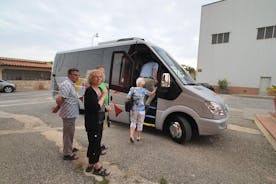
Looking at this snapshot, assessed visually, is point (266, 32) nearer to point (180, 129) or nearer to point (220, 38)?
point (220, 38)

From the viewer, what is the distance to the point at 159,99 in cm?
402

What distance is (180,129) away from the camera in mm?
3719

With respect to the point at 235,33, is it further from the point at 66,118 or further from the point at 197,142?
the point at 66,118

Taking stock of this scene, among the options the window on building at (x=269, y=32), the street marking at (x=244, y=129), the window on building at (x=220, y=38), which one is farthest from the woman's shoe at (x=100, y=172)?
the window on building at (x=269, y=32)

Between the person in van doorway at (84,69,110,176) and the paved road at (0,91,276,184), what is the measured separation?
31 cm

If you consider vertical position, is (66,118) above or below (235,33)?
below

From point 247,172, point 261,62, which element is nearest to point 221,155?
point 247,172

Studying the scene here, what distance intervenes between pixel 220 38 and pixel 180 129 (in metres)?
20.4

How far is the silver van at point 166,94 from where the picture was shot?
3.51m

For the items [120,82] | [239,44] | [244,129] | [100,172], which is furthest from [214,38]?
[100,172]

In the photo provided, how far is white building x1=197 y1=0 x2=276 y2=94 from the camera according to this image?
1712 centimetres

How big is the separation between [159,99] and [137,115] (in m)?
0.76

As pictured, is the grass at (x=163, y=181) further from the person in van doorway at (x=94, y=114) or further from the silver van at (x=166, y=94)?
the silver van at (x=166, y=94)

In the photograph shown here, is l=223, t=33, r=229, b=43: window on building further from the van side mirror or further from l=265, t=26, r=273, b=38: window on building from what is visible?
the van side mirror
